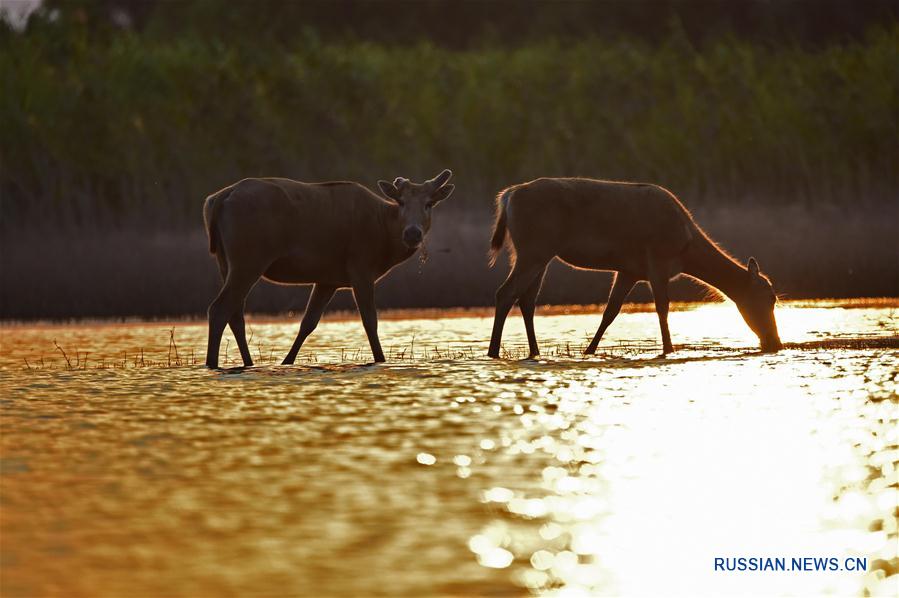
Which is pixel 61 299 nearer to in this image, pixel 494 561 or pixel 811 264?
pixel 811 264

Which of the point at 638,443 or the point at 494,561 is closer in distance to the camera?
the point at 494,561

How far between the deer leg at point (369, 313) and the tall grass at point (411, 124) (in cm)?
1244

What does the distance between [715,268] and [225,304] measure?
4.78 m

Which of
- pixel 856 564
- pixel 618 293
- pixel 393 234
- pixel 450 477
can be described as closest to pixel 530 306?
pixel 618 293

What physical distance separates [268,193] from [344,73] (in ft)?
55.6

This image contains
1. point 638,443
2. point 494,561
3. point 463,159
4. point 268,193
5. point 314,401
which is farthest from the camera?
point 463,159

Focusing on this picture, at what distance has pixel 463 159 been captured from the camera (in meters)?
27.3

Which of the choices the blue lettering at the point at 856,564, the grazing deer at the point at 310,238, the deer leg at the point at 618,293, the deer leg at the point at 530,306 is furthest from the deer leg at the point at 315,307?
the blue lettering at the point at 856,564

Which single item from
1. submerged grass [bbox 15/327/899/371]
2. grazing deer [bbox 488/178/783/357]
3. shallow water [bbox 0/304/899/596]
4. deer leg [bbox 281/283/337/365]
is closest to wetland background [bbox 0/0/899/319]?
submerged grass [bbox 15/327/899/371]

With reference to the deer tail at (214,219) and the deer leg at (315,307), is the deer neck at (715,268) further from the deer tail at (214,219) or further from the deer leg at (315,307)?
the deer tail at (214,219)

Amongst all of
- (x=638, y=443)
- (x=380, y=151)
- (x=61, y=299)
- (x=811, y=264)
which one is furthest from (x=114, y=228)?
(x=638, y=443)

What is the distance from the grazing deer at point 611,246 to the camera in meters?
14.0

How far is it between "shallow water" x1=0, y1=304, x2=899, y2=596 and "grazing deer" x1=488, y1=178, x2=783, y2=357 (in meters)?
1.39

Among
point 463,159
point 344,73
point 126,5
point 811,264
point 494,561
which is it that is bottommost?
point 494,561
